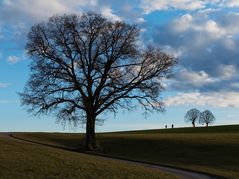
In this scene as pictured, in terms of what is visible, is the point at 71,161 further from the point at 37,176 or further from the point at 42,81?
the point at 42,81

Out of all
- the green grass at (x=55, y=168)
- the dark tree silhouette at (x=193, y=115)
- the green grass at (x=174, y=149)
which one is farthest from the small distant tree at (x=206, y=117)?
the green grass at (x=55, y=168)

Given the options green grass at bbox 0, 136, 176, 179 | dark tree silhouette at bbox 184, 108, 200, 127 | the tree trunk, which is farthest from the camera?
dark tree silhouette at bbox 184, 108, 200, 127

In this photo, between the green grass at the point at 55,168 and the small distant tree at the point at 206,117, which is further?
the small distant tree at the point at 206,117

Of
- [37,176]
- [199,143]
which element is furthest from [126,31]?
[37,176]

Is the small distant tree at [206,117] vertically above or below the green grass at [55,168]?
above

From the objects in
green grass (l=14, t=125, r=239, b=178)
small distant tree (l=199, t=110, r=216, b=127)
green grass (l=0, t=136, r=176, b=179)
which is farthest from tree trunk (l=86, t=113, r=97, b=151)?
small distant tree (l=199, t=110, r=216, b=127)

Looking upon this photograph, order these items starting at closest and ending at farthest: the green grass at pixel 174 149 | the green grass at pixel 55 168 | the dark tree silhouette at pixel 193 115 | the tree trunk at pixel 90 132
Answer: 1. the green grass at pixel 55 168
2. the green grass at pixel 174 149
3. the tree trunk at pixel 90 132
4. the dark tree silhouette at pixel 193 115

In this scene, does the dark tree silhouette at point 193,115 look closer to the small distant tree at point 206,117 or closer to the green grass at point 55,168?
the small distant tree at point 206,117

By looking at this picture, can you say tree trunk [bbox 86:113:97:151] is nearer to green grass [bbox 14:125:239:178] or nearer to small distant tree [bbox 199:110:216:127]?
green grass [bbox 14:125:239:178]

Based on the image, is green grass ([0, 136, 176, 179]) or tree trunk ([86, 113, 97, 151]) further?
tree trunk ([86, 113, 97, 151])

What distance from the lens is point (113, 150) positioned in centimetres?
5628

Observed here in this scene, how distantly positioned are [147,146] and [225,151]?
32.5 ft

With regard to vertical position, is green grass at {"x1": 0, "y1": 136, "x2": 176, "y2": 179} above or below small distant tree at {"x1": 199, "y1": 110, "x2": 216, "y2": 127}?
below

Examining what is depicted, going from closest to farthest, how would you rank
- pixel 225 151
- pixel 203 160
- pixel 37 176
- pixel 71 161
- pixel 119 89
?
pixel 37 176 → pixel 71 161 → pixel 203 160 → pixel 225 151 → pixel 119 89
